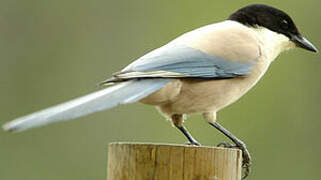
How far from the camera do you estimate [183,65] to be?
559cm

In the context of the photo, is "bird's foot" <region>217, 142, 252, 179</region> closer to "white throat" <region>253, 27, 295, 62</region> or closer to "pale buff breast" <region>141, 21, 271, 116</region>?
"pale buff breast" <region>141, 21, 271, 116</region>

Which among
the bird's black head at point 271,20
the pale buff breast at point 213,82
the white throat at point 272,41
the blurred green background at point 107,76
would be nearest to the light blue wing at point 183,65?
the pale buff breast at point 213,82

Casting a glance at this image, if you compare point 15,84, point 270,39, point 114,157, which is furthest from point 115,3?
point 114,157

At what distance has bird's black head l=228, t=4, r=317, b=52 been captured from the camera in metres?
6.59

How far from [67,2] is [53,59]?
947 millimetres

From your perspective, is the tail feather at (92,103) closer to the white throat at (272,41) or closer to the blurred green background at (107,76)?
the white throat at (272,41)

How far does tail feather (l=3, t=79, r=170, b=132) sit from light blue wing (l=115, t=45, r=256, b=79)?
2.4 inches

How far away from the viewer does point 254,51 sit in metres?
6.15

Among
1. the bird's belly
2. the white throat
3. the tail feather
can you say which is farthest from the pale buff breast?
the tail feather

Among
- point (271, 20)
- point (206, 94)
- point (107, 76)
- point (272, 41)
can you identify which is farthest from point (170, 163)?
point (107, 76)

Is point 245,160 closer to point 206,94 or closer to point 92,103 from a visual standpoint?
point 206,94

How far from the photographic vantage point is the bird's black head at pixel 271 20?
659 cm

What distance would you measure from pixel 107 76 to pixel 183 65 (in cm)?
606

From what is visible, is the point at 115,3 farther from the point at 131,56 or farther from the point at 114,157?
the point at 114,157
